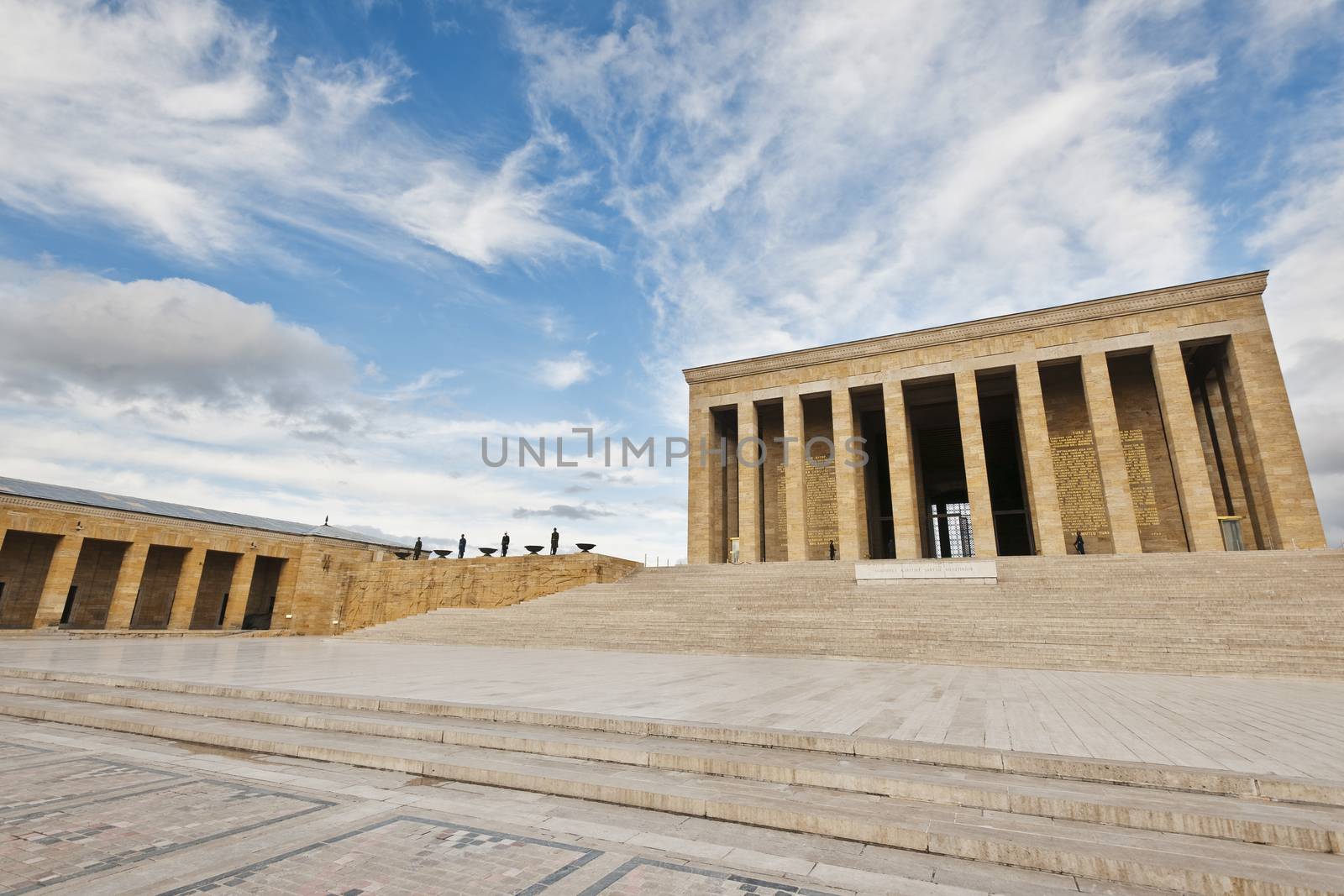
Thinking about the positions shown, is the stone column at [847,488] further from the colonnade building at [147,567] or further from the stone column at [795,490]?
the colonnade building at [147,567]

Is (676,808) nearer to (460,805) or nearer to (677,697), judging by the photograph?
(460,805)

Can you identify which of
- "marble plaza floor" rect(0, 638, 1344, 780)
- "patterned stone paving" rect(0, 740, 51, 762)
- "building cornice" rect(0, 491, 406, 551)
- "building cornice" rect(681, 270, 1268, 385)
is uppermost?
"building cornice" rect(681, 270, 1268, 385)

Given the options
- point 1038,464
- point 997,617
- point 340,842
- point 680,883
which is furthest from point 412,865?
point 1038,464

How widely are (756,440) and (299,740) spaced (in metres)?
24.0

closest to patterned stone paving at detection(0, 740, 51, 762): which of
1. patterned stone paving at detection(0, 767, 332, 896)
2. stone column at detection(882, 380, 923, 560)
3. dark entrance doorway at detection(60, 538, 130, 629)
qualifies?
patterned stone paving at detection(0, 767, 332, 896)

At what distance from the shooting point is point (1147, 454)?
2359 cm

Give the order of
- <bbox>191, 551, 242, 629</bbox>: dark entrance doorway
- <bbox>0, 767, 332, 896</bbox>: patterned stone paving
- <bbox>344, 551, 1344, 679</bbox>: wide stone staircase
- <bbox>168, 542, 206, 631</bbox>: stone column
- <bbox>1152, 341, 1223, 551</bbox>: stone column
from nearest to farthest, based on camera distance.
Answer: <bbox>0, 767, 332, 896</bbox>: patterned stone paving
<bbox>344, 551, 1344, 679</bbox>: wide stone staircase
<bbox>1152, 341, 1223, 551</bbox>: stone column
<bbox>168, 542, 206, 631</bbox>: stone column
<bbox>191, 551, 242, 629</bbox>: dark entrance doorway

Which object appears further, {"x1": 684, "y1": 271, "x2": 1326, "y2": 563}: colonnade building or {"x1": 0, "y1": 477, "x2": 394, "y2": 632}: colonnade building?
{"x1": 0, "y1": 477, "x2": 394, "y2": 632}: colonnade building

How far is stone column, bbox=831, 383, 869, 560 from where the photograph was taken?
80.0 feet

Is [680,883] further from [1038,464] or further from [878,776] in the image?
[1038,464]

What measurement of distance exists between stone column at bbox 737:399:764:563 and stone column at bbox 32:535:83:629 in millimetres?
24350

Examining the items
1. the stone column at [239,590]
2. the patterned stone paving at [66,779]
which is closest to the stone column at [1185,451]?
the patterned stone paving at [66,779]

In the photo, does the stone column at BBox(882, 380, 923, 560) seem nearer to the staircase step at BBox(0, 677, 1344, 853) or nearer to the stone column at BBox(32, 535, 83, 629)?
the staircase step at BBox(0, 677, 1344, 853)

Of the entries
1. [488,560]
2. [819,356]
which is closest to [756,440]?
[819,356]
